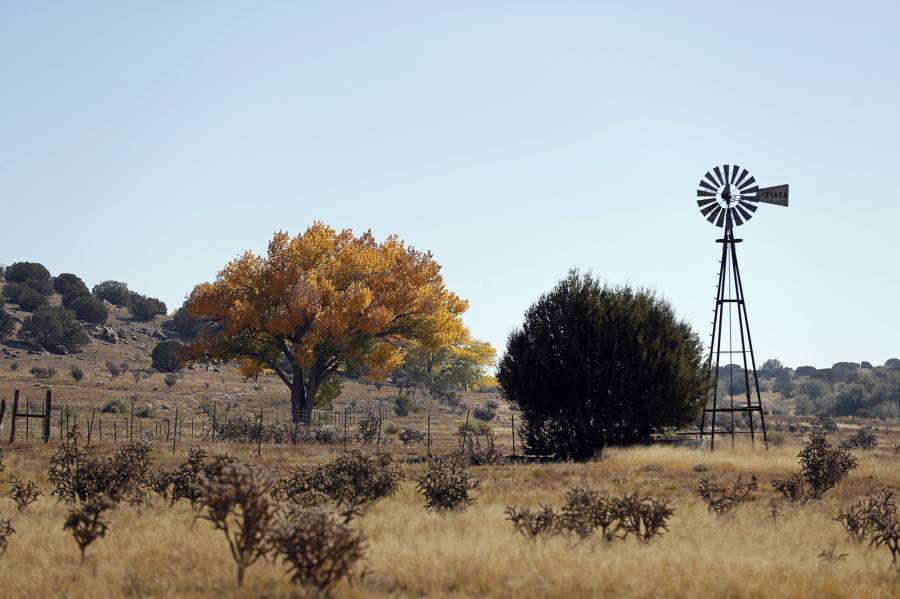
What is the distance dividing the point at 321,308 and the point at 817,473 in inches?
1359

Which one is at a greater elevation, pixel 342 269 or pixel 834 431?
pixel 342 269

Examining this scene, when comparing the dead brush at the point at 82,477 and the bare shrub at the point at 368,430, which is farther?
the bare shrub at the point at 368,430

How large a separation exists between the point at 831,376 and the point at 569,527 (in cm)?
17450

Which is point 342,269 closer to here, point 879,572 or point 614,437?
point 614,437

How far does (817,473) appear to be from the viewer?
31.2 metres

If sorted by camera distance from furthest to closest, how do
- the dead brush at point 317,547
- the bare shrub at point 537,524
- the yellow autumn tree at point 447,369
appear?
the yellow autumn tree at point 447,369 → the bare shrub at point 537,524 → the dead brush at point 317,547

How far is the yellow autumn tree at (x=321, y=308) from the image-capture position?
5825 centimetres

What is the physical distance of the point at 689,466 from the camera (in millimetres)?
36844

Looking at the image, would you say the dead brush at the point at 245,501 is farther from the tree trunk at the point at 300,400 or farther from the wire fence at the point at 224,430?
the tree trunk at the point at 300,400

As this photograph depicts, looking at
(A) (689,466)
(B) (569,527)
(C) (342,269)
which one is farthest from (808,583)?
(C) (342,269)

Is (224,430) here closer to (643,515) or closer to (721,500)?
(721,500)

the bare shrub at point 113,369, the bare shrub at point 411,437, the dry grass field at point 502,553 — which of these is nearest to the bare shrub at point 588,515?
the dry grass field at point 502,553

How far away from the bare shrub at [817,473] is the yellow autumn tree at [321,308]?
3068 cm

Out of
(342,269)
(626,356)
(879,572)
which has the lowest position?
(879,572)
